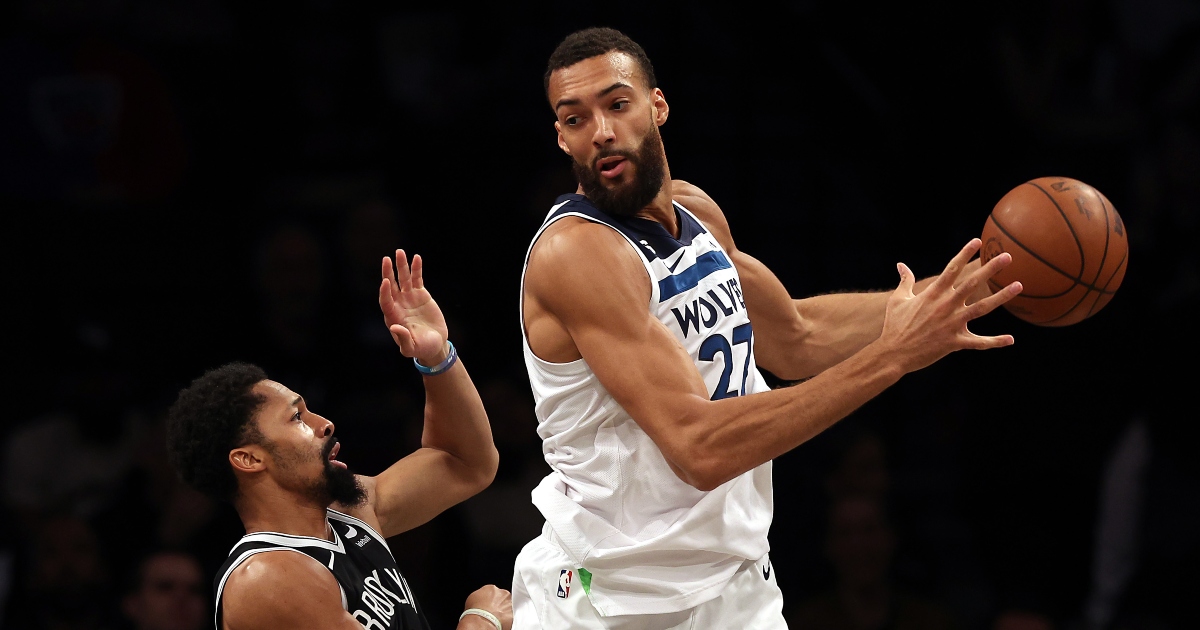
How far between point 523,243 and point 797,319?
276 cm

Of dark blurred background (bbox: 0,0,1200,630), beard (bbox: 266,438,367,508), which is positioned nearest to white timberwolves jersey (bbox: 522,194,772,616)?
beard (bbox: 266,438,367,508)

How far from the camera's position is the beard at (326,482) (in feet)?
11.6

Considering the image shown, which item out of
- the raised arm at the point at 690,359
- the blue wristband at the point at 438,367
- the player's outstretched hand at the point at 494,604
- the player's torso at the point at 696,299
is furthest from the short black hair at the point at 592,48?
the player's outstretched hand at the point at 494,604

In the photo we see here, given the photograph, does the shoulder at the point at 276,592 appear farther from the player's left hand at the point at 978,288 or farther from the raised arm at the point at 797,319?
the player's left hand at the point at 978,288

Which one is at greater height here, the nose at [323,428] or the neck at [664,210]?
the neck at [664,210]

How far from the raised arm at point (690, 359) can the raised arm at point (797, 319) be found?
74 centimetres

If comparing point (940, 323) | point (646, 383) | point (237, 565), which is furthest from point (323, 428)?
point (940, 323)

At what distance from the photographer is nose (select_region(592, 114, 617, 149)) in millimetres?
3303

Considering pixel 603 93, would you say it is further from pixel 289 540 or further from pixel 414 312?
pixel 289 540

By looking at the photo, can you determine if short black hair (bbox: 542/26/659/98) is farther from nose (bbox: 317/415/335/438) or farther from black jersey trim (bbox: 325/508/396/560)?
black jersey trim (bbox: 325/508/396/560)

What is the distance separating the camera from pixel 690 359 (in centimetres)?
311

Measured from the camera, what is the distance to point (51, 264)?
6.28 metres

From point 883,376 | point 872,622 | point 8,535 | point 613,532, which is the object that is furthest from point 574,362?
point 8,535

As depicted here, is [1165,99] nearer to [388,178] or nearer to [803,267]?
[803,267]
